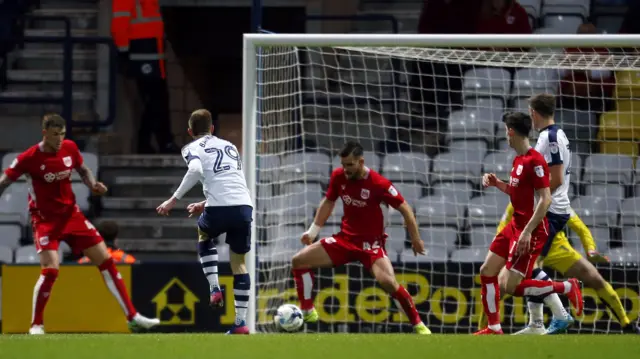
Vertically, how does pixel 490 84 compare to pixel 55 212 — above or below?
above

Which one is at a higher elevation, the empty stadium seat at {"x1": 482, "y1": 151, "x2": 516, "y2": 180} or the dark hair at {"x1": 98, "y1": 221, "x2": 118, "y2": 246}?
the empty stadium seat at {"x1": 482, "y1": 151, "x2": 516, "y2": 180}

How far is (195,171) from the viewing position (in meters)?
9.12

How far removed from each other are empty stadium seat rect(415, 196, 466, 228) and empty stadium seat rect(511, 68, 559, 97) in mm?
1338

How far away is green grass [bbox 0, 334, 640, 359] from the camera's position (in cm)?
713

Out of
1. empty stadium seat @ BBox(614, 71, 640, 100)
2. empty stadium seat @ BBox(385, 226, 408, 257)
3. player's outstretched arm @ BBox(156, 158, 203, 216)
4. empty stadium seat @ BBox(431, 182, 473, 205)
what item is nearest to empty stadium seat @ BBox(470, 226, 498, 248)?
empty stadium seat @ BBox(431, 182, 473, 205)

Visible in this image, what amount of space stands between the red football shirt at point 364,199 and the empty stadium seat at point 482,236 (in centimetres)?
228

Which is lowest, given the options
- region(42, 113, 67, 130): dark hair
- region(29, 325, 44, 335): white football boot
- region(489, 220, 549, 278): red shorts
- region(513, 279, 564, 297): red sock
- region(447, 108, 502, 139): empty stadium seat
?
region(29, 325, 44, 335): white football boot

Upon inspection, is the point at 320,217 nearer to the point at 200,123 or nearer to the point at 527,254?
the point at 200,123

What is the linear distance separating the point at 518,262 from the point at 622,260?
10.4 ft

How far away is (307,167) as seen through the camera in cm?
1298

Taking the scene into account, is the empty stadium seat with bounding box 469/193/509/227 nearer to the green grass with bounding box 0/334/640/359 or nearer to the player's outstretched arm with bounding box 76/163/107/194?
the player's outstretched arm with bounding box 76/163/107/194

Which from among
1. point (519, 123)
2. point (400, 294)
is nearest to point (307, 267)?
point (400, 294)

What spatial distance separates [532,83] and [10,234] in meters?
5.64

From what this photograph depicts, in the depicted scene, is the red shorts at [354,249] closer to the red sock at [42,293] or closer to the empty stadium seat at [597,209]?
the red sock at [42,293]
